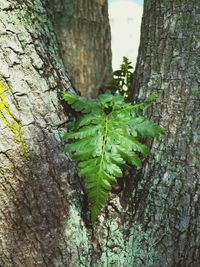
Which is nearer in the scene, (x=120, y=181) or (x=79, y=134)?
(x=79, y=134)

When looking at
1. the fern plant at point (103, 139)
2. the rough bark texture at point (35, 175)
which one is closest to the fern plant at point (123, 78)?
the fern plant at point (103, 139)

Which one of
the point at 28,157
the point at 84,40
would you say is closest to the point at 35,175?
the point at 28,157

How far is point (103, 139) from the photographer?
6.02ft

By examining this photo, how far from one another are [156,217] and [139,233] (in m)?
0.12

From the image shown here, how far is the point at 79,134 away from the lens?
1830 mm

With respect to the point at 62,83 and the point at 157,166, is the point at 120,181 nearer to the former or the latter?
the point at 157,166

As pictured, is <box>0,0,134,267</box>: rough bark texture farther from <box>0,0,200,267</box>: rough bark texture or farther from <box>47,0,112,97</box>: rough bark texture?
<box>47,0,112,97</box>: rough bark texture

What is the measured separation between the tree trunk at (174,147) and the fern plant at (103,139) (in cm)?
14

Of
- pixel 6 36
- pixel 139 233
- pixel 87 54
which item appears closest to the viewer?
pixel 6 36

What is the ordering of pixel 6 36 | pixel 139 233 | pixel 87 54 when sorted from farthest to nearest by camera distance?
pixel 87 54 → pixel 139 233 → pixel 6 36

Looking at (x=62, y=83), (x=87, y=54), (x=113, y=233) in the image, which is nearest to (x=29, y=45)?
(x=62, y=83)

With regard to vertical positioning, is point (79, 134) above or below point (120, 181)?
above

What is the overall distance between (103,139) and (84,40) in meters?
1.58

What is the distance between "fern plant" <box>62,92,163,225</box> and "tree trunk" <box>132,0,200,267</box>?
142 millimetres
